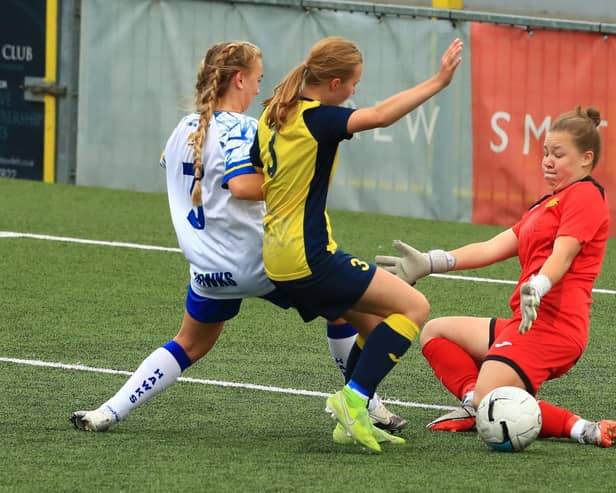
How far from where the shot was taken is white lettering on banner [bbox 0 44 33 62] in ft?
52.7

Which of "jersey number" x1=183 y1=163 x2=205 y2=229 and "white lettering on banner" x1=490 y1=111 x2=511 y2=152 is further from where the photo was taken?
"white lettering on banner" x1=490 y1=111 x2=511 y2=152

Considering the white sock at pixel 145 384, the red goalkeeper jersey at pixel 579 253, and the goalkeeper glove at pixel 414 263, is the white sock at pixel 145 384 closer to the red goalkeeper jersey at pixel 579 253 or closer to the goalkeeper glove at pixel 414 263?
the goalkeeper glove at pixel 414 263

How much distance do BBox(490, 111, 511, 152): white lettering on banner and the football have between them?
8090 mm

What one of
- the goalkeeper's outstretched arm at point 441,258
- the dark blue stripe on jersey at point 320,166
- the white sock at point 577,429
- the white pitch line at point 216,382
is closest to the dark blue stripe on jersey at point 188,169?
the dark blue stripe on jersey at point 320,166

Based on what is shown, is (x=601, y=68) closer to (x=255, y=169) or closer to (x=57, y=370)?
(x=57, y=370)

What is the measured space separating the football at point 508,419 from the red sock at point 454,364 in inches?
19.3

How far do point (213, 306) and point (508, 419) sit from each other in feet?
3.92

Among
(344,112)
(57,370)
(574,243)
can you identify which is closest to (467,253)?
(574,243)

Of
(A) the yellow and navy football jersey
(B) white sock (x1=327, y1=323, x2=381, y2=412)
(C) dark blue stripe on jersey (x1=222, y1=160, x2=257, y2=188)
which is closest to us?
(A) the yellow and navy football jersey

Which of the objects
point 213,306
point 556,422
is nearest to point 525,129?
point 556,422

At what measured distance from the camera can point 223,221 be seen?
239 inches

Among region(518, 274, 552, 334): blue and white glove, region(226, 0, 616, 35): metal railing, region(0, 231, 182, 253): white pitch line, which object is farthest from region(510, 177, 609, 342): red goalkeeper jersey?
region(226, 0, 616, 35): metal railing

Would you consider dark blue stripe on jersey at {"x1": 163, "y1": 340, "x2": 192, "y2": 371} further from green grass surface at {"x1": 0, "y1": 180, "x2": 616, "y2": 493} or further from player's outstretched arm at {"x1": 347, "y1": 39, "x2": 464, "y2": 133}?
player's outstretched arm at {"x1": 347, "y1": 39, "x2": 464, "y2": 133}

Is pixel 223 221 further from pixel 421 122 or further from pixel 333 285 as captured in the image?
pixel 421 122
